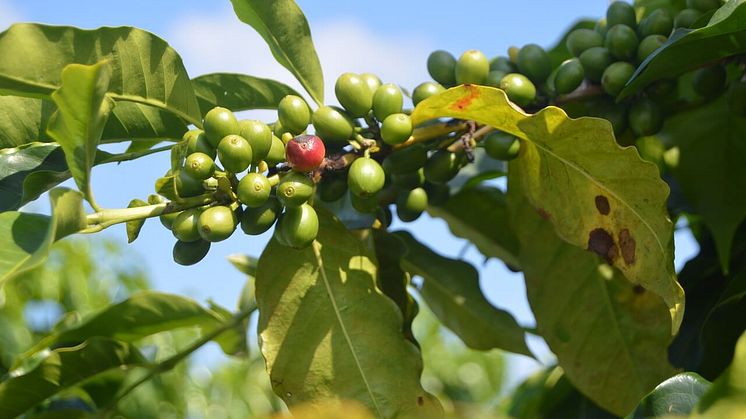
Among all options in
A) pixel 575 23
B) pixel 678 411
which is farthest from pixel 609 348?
pixel 575 23

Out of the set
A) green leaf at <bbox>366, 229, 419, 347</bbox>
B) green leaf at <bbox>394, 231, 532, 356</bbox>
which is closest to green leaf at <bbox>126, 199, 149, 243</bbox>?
green leaf at <bbox>366, 229, 419, 347</bbox>

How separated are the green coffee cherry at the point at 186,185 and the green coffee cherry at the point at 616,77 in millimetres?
732

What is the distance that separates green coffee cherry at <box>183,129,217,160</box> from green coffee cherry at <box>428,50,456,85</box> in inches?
19.6

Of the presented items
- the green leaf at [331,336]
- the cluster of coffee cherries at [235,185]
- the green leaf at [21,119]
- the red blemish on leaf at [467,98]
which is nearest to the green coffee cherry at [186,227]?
the cluster of coffee cherries at [235,185]

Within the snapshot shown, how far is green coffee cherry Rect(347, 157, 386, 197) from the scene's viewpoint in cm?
138

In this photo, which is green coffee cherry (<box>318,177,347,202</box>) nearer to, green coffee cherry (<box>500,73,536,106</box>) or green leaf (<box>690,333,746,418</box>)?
green coffee cherry (<box>500,73,536,106</box>)

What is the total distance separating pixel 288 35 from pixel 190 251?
1.42 ft

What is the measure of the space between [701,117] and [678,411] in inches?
40.5

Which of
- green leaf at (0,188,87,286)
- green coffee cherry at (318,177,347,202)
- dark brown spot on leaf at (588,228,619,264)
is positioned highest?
green leaf at (0,188,87,286)

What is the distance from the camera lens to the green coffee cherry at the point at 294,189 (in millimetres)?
1297

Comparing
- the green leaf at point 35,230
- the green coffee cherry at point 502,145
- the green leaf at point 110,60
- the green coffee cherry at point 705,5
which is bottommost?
the green coffee cherry at point 502,145

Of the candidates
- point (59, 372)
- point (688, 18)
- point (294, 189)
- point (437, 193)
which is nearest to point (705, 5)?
point (688, 18)

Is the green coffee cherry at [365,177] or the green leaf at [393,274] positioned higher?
the green coffee cherry at [365,177]

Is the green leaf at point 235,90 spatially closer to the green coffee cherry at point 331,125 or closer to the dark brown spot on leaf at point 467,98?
the green coffee cherry at point 331,125
